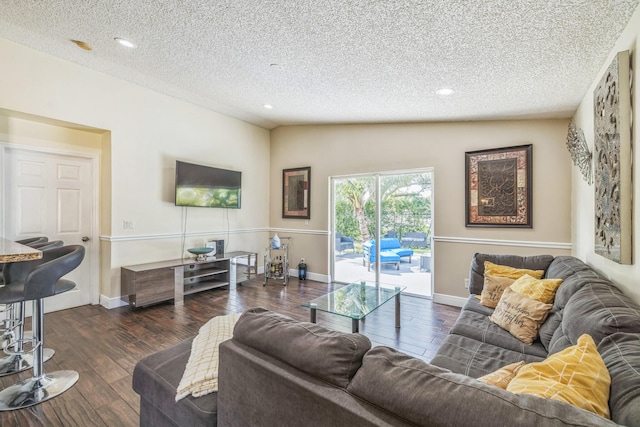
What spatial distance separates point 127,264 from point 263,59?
3.22 m

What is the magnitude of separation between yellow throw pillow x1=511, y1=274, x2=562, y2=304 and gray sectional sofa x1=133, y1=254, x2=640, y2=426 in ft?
1.52

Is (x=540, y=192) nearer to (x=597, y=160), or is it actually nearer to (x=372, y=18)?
(x=597, y=160)

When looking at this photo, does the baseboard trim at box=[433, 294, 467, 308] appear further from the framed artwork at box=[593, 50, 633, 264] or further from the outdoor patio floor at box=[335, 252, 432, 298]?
the framed artwork at box=[593, 50, 633, 264]

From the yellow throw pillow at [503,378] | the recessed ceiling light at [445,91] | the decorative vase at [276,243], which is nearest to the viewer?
the yellow throw pillow at [503,378]

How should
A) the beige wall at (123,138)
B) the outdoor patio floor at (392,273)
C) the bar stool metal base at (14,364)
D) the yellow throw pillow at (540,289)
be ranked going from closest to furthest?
the yellow throw pillow at (540,289) → the bar stool metal base at (14,364) → the beige wall at (123,138) → the outdoor patio floor at (392,273)

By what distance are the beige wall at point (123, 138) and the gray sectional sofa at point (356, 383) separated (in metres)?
3.04

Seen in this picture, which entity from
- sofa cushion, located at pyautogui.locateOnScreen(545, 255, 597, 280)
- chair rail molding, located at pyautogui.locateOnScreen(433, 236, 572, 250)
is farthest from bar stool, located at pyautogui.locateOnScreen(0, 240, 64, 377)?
chair rail molding, located at pyautogui.locateOnScreen(433, 236, 572, 250)

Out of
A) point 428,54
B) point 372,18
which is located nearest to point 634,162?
point 428,54

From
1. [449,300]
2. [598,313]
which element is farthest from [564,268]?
[449,300]

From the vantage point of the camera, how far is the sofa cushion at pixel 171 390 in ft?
3.92

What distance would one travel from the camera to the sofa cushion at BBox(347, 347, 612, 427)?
0.64m

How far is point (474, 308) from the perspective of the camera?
260 cm

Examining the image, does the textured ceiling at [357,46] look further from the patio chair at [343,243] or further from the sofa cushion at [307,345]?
the patio chair at [343,243]

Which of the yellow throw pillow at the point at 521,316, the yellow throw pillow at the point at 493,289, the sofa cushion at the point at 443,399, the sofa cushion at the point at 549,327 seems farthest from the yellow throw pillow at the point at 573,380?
the yellow throw pillow at the point at 493,289
